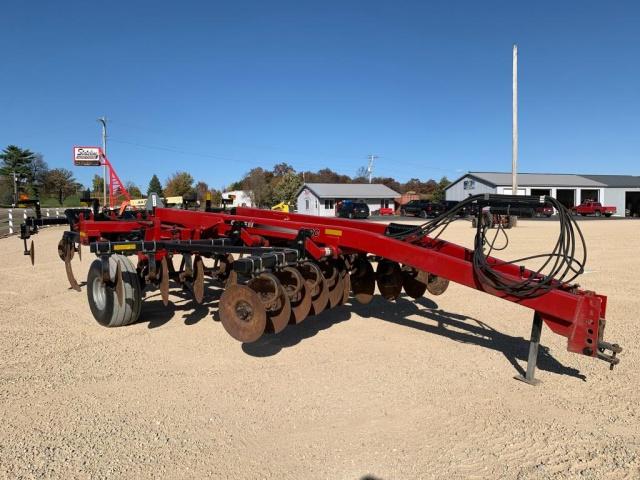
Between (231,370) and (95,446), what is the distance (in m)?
A: 1.49

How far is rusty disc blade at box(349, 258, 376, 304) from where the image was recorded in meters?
5.83

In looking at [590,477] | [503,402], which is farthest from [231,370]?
[590,477]

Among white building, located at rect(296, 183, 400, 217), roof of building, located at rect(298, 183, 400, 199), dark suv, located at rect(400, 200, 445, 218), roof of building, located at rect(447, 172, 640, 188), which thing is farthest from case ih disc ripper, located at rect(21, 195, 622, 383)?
roof of building, located at rect(298, 183, 400, 199)

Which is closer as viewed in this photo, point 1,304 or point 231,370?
point 231,370

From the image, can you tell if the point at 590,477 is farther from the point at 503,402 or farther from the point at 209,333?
the point at 209,333

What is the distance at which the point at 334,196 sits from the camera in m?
57.5

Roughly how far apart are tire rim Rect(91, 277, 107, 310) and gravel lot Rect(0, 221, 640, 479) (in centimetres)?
33

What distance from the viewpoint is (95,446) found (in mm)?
3123

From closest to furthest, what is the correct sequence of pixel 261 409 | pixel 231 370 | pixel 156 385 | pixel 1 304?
pixel 261 409
pixel 156 385
pixel 231 370
pixel 1 304

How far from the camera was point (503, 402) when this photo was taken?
3.76m

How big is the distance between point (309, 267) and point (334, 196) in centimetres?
5306

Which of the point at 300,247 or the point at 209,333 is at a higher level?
the point at 300,247

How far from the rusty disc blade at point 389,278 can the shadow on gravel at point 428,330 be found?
1.49 feet

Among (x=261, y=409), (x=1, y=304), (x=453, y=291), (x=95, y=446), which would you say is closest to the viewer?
(x=95, y=446)
